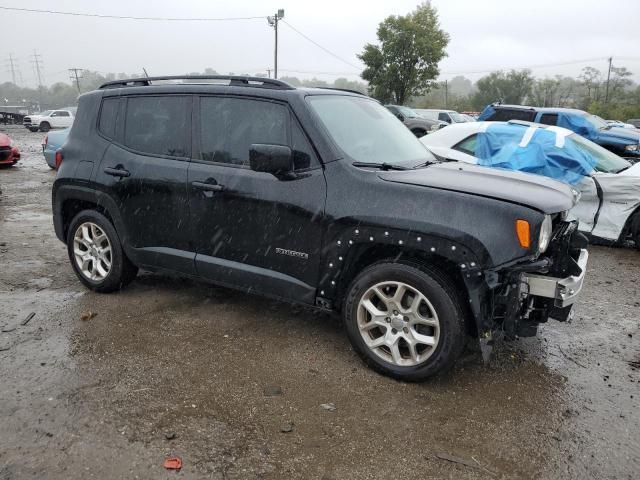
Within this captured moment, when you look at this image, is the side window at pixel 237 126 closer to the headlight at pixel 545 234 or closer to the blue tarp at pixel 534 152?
the headlight at pixel 545 234

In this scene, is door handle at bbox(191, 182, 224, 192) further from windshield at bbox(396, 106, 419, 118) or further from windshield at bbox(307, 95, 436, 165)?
windshield at bbox(396, 106, 419, 118)

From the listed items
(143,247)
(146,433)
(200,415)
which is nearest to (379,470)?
(200,415)

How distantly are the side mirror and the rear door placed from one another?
2.99 feet

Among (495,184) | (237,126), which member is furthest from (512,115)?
(237,126)

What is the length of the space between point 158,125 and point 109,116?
614 millimetres

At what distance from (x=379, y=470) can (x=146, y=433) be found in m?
1.26

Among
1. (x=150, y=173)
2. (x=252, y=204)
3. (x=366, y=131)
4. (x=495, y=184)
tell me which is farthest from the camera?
(x=150, y=173)

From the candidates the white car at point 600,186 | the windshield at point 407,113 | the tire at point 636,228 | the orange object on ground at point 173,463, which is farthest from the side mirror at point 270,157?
the windshield at point 407,113

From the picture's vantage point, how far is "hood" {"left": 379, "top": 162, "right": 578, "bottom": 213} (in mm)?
3111

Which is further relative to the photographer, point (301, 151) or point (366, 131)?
point (366, 131)

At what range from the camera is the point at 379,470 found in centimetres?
256

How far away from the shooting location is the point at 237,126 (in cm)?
387

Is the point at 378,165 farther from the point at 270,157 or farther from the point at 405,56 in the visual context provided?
the point at 405,56

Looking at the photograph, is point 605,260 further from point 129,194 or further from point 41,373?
point 41,373
